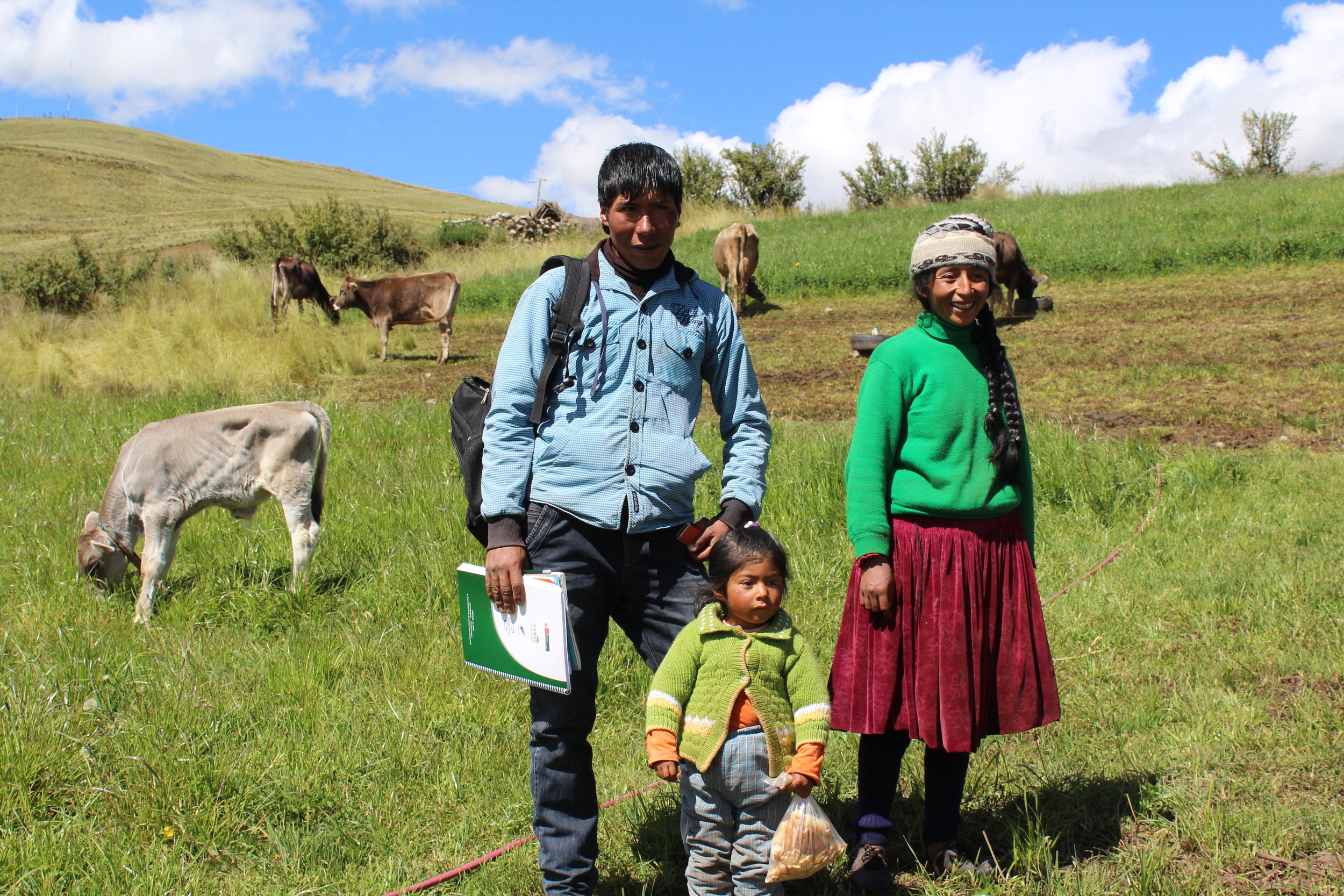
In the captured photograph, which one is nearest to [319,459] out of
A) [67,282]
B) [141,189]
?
[67,282]

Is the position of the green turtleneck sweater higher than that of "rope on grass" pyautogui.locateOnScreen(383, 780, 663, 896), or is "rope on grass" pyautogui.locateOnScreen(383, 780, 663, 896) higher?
the green turtleneck sweater

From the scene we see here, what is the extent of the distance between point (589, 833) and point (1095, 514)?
4458 mm

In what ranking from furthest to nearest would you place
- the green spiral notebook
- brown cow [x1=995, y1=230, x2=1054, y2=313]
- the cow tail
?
1. brown cow [x1=995, y1=230, x2=1054, y2=313]
2. the cow tail
3. the green spiral notebook

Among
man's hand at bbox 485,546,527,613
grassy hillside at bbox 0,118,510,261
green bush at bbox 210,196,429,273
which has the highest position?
grassy hillside at bbox 0,118,510,261

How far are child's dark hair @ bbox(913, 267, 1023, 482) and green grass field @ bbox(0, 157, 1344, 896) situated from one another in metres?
1.05

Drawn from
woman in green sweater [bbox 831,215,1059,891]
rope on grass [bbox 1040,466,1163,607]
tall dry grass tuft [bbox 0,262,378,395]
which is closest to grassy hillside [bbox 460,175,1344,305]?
tall dry grass tuft [bbox 0,262,378,395]

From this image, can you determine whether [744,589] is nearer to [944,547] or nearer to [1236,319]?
[944,547]

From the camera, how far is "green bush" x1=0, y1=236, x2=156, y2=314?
18.0 meters

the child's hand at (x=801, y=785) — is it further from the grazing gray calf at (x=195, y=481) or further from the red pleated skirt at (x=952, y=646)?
the grazing gray calf at (x=195, y=481)

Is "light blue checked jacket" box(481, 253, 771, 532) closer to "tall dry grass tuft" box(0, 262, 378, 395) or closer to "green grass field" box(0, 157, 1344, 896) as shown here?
"green grass field" box(0, 157, 1344, 896)

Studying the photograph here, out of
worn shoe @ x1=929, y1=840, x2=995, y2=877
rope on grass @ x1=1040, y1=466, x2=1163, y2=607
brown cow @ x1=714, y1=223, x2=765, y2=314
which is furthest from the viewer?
brown cow @ x1=714, y1=223, x2=765, y2=314

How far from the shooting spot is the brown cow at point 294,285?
17.4m

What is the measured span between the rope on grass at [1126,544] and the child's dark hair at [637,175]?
2.97 meters

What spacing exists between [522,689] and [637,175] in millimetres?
2338
